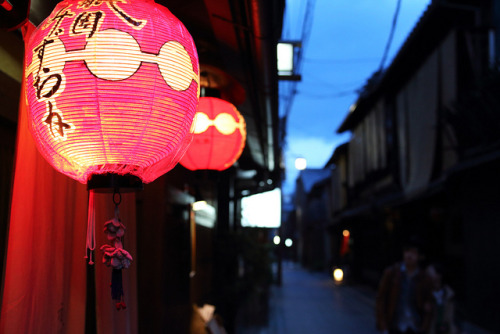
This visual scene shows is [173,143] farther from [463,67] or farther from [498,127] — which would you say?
[463,67]

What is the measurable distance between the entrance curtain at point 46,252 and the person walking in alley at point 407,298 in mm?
3830

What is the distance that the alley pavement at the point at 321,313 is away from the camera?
13.5 meters

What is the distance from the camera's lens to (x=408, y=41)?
53.8ft

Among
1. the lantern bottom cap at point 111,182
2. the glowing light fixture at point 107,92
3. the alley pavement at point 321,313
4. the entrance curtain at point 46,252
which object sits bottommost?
the alley pavement at point 321,313

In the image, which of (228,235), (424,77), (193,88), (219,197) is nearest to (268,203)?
(228,235)

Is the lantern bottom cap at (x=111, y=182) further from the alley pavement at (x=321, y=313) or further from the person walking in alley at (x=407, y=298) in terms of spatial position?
the alley pavement at (x=321, y=313)

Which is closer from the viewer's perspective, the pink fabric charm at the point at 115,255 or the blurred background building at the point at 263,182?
the pink fabric charm at the point at 115,255

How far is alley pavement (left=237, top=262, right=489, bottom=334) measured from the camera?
13.5 m

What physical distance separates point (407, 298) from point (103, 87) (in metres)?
5.10

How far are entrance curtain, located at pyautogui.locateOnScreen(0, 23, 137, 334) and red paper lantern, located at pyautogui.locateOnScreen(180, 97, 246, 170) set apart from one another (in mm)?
1777

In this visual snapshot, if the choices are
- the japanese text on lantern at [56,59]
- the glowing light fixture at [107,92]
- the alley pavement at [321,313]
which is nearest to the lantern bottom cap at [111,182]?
the glowing light fixture at [107,92]

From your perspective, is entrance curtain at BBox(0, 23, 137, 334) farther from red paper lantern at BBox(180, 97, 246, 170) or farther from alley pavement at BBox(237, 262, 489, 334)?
alley pavement at BBox(237, 262, 489, 334)

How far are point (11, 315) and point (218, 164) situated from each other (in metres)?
2.95

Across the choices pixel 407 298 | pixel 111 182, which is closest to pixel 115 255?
pixel 111 182
